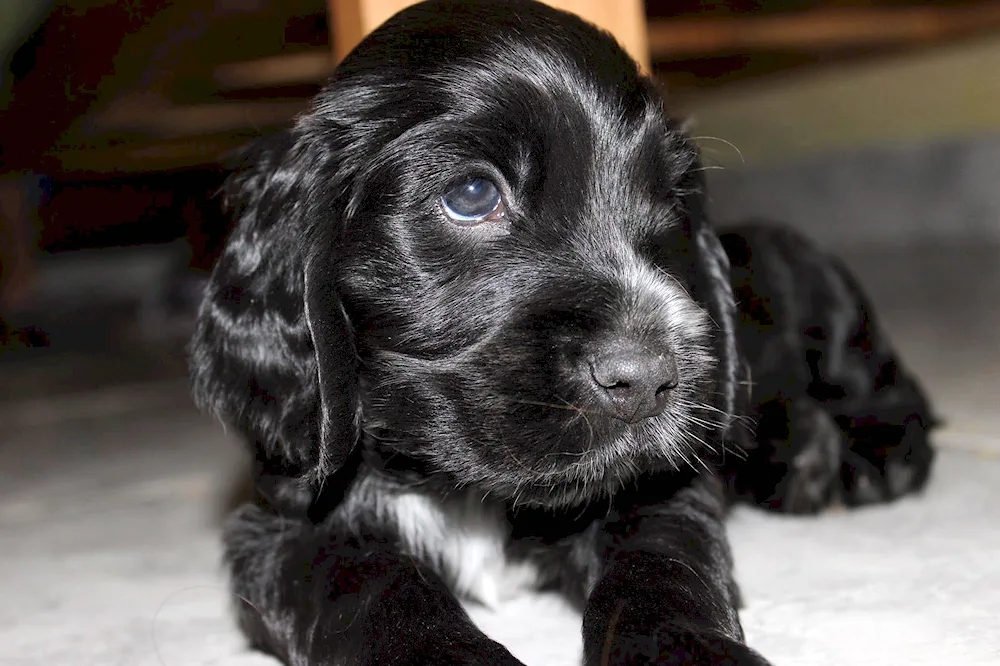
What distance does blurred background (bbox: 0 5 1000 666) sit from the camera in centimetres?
168

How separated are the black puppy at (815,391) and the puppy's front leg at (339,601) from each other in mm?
834

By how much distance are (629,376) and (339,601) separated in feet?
1.60

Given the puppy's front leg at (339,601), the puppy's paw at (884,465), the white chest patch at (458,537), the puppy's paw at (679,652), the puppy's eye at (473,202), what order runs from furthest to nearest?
1. the puppy's paw at (884,465)
2. the white chest patch at (458,537)
3. the puppy's eye at (473,202)
4. the puppy's front leg at (339,601)
5. the puppy's paw at (679,652)

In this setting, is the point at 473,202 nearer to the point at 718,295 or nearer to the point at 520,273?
Answer: the point at 520,273

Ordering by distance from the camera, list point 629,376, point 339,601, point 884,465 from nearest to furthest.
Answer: point 629,376 < point 339,601 < point 884,465

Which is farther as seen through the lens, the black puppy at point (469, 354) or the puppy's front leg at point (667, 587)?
the black puppy at point (469, 354)

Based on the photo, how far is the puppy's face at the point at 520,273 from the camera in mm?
1382

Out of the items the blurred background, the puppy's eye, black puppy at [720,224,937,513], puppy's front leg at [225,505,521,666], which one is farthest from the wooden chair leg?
puppy's front leg at [225,505,521,666]

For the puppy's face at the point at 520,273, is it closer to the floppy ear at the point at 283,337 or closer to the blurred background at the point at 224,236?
the floppy ear at the point at 283,337

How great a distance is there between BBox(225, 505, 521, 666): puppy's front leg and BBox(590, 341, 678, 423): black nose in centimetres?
32

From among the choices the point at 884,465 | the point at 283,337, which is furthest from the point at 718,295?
the point at 283,337

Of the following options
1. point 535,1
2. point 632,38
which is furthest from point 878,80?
point 535,1

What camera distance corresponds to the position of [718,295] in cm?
184

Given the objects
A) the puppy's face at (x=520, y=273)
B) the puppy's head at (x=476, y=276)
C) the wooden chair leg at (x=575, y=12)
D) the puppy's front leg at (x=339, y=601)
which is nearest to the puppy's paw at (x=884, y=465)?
the puppy's head at (x=476, y=276)
